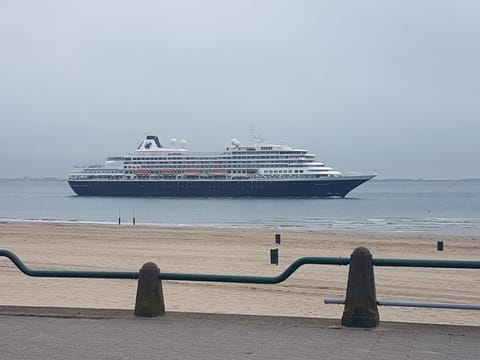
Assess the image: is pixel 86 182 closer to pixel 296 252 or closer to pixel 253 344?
pixel 296 252

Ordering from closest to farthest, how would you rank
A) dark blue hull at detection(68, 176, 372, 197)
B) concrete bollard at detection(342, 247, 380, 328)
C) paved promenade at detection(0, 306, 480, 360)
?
paved promenade at detection(0, 306, 480, 360) → concrete bollard at detection(342, 247, 380, 328) → dark blue hull at detection(68, 176, 372, 197)

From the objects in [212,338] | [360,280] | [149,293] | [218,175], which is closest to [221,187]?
[218,175]

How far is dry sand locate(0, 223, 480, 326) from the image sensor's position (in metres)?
10.9


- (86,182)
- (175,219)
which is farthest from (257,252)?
(86,182)

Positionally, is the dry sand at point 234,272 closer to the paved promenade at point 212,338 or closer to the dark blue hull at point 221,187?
the paved promenade at point 212,338

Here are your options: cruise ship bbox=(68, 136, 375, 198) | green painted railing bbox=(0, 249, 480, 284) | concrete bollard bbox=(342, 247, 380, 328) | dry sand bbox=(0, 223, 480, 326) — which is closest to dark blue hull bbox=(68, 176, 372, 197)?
cruise ship bbox=(68, 136, 375, 198)

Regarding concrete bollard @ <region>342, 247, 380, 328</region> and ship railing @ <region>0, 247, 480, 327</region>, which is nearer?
ship railing @ <region>0, 247, 480, 327</region>

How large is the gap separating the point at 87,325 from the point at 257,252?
1688 centimetres

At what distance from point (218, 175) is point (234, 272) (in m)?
72.7

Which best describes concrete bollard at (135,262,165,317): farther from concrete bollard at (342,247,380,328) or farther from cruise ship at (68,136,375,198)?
cruise ship at (68,136,375,198)

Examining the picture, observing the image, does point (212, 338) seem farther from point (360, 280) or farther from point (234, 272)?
point (234, 272)

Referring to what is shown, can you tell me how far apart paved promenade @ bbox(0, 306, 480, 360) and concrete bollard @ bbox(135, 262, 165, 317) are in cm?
11

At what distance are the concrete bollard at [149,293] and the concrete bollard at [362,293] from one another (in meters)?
1.77

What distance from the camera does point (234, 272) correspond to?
17.0 metres
